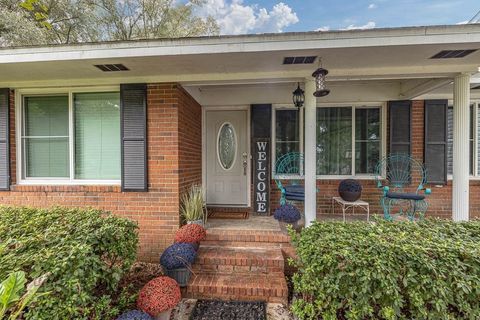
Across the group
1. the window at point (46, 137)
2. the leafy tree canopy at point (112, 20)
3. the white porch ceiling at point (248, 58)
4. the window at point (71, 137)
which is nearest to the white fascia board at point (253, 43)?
the white porch ceiling at point (248, 58)

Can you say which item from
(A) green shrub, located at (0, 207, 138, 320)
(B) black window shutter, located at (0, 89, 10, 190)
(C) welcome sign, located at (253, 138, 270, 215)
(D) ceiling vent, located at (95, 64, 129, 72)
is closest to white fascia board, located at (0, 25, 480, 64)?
(D) ceiling vent, located at (95, 64, 129, 72)

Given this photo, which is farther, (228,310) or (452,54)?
(452,54)

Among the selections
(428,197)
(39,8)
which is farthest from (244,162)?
(39,8)

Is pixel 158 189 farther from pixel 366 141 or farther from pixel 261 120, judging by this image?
pixel 366 141

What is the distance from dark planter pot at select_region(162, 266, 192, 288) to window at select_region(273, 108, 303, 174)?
2755 mm

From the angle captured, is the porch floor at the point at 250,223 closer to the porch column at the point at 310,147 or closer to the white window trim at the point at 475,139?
the porch column at the point at 310,147

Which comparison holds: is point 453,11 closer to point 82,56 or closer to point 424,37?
point 424,37

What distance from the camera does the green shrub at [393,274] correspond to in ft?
5.17

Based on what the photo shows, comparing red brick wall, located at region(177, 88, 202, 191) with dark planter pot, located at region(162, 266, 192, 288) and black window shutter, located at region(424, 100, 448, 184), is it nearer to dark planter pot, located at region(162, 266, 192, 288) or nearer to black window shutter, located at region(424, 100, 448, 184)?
dark planter pot, located at region(162, 266, 192, 288)

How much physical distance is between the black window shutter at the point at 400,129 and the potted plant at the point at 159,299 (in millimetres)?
4253

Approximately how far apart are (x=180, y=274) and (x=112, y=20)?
9.33 metres

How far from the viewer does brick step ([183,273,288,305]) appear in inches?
96.0

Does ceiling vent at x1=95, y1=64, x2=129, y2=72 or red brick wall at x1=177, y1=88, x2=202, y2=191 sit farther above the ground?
ceiling vent at x1=95, y1=64, x2=129, y2=72

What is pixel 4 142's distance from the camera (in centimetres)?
342
